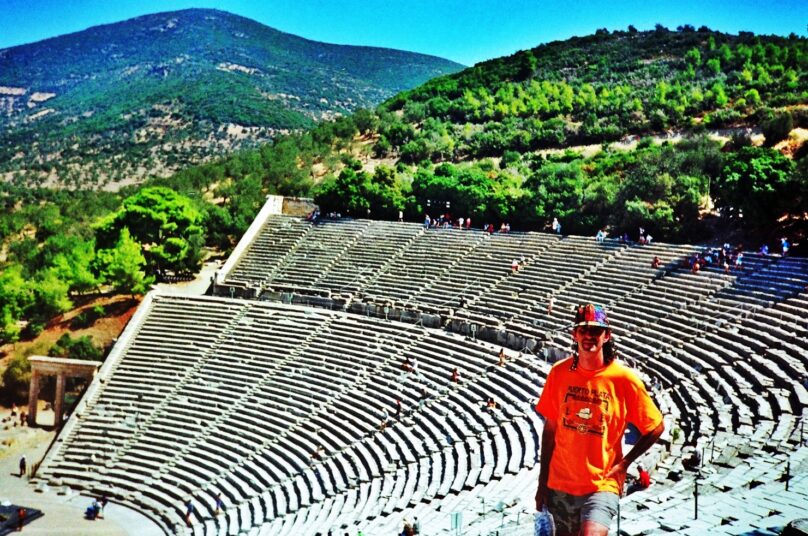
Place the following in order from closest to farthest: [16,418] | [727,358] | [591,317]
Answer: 1. [591,317]
2. [727,358]
3. [16,418]

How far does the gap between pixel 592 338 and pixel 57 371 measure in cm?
2843

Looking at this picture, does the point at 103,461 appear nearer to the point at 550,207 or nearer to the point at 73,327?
the point at 73,327

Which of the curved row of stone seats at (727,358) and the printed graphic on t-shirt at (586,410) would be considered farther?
the curved row of stone seats at (727,358)

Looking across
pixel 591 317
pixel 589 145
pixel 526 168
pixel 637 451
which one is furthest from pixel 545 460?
pixel 589 145

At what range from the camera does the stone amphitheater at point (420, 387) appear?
13.9 metres

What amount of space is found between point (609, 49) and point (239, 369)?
6029 centimetres

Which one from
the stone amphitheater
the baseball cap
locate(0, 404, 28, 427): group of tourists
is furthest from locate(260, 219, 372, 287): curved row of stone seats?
the baseball cap

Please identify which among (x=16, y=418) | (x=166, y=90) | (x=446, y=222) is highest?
(x=166, y=90)

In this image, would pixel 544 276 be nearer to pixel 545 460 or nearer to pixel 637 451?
pixel 545 460

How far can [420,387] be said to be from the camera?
934 inches

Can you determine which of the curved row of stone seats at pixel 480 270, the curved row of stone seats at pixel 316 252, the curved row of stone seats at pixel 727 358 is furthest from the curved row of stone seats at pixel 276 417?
the curved row of stone seats at pixel 727 358

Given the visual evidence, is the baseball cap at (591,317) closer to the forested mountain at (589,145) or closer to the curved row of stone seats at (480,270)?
the curved row of stone seats at (480,270)

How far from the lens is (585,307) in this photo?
541cm

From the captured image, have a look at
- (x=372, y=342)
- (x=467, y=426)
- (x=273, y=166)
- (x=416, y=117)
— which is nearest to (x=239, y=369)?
(x=372, y=342)
